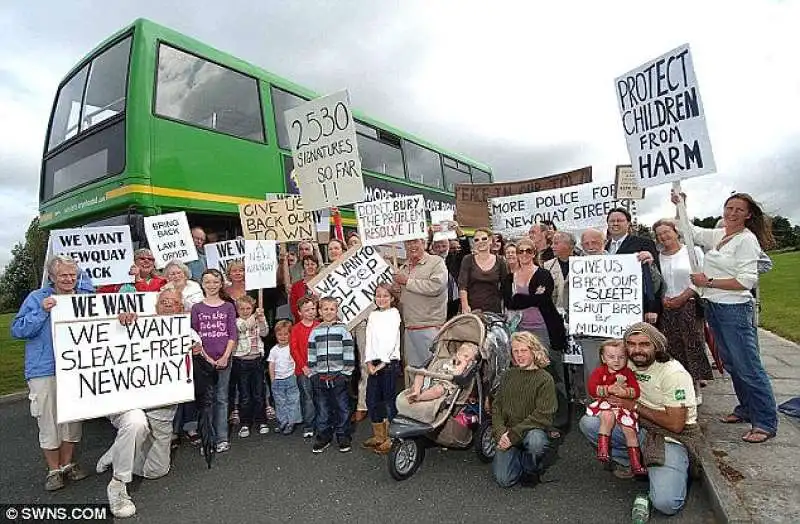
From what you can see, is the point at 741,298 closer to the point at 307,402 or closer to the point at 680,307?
the point at 680,307

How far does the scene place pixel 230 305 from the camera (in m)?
5.53

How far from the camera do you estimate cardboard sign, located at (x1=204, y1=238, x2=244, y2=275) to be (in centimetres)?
716

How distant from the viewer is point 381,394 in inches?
208

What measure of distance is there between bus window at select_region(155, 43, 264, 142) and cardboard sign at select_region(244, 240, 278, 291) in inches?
69.9

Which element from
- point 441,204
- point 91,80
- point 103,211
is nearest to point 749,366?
point 103,211

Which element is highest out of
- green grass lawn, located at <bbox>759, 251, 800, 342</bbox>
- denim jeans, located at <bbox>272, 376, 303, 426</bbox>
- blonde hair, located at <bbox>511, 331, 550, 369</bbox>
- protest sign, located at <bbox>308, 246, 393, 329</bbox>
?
protest sign, located at <bbox>308, 246, 393, 329</bbox>

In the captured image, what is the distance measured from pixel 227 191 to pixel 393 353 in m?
3.44

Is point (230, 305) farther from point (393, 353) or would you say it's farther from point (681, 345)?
point (681, 345)

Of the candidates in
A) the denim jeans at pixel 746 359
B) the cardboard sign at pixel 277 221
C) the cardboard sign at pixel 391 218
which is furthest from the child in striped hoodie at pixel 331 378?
the denim jeans at pixel 746 359

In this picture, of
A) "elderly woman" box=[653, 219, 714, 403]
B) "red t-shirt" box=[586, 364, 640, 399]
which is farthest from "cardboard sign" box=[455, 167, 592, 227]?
"red t-shirt" box=[586, 364, 640, 399]

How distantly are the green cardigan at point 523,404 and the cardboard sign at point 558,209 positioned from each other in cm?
456

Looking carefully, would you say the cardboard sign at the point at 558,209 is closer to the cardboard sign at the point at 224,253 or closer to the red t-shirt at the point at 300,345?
the cardboard sign at the point at 224,253

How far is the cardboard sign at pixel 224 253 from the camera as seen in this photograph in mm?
7156

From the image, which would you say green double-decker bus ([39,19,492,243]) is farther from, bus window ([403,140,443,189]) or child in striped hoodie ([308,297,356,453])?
bus window ([403,140,443,189])
